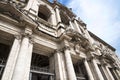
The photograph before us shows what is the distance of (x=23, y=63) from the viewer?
500cm

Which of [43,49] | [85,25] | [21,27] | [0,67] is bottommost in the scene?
[0,67]

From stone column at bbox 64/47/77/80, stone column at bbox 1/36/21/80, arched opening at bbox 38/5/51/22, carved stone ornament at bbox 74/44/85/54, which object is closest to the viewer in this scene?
stone column at bbox 1/36/21/80

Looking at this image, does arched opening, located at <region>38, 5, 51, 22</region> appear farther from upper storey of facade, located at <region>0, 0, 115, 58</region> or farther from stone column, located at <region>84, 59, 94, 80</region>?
stone column, located at <region>84, 59, 94, 80</region>

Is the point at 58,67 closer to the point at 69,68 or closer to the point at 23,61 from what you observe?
the point at 69,68

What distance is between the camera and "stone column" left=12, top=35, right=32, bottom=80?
449 cm

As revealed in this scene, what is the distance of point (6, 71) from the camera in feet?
15.0

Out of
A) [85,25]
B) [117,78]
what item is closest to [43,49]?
[117,78]

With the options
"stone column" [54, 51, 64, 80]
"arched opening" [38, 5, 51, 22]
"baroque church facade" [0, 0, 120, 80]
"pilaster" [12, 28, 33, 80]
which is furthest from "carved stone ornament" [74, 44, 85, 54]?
"arched opening" [38, 5, 51, 22]

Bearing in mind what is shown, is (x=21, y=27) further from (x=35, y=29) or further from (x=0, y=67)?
(x=0, y=67)

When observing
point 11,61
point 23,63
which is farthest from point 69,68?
point 11,61

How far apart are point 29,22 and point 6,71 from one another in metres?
3.23

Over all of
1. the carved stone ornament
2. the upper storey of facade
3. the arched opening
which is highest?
the arched opening

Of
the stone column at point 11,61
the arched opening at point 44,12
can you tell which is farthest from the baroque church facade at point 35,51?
the arched opening at point 44,12

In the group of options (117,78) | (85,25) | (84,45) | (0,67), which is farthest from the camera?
(85,25)
